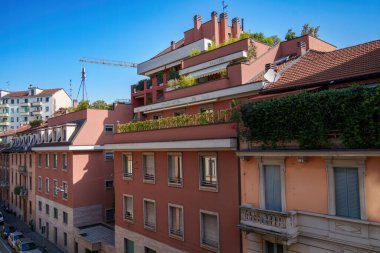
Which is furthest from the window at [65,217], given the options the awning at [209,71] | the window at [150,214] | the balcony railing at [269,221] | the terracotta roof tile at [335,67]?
the terracotta roof tile at [335,67]

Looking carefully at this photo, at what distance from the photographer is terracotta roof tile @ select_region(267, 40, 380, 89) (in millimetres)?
13359

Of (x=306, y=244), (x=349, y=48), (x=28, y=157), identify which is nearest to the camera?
(x=306, y=244)

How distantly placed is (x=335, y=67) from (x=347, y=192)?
687 cm

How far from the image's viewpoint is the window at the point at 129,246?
20980 mm

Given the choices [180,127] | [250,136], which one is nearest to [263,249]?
[250,136]

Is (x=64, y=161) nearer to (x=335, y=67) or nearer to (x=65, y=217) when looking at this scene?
(x=65, y=217)

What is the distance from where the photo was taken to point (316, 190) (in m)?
11.4

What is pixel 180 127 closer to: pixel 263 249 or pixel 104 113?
pixel 263 249

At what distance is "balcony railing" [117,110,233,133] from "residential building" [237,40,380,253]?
2.05 m

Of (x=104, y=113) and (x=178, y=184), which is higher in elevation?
(x=104, y=113)

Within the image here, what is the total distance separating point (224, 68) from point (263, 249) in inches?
531

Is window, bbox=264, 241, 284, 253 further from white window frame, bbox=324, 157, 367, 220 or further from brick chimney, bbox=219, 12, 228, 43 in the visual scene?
brick chimney, bbox=219, 12, 228, 43

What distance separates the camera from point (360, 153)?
9.84m

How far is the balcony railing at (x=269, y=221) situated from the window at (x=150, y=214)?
7835 mm
